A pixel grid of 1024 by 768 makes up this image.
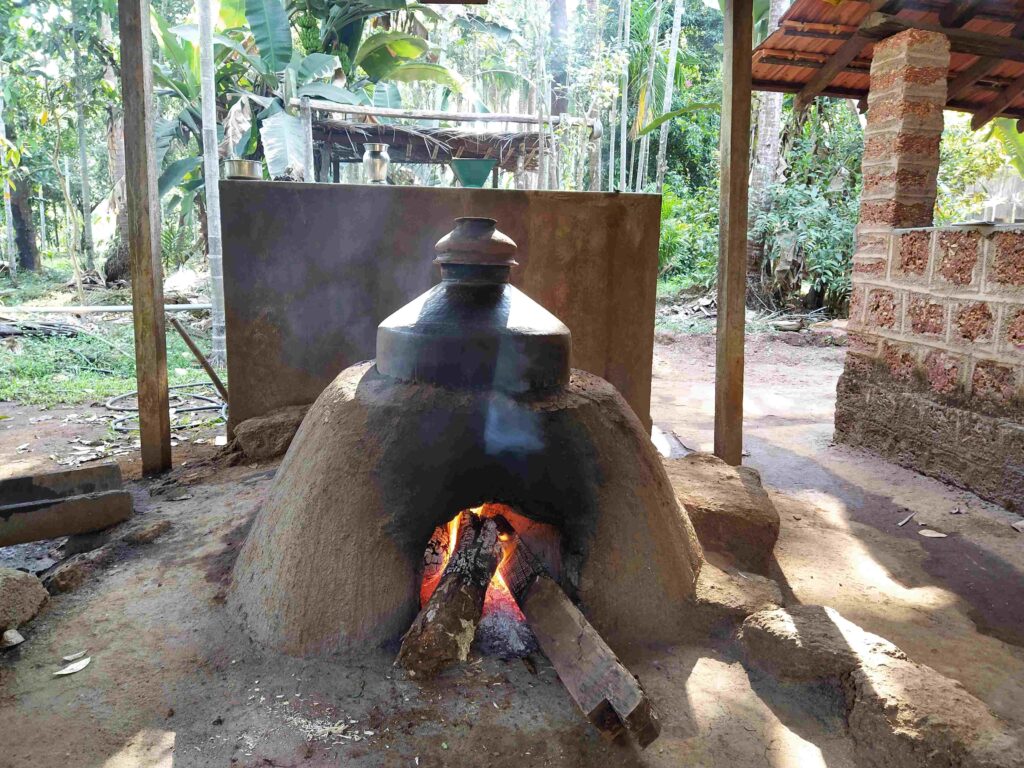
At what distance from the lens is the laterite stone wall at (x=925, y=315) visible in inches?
163

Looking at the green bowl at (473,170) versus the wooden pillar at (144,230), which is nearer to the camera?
the wooden pillar at (144,230)

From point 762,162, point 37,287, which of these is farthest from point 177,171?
point 762,162

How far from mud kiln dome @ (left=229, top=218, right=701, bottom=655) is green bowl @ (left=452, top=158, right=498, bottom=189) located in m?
1.95

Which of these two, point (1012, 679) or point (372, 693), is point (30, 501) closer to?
point (372, 693)

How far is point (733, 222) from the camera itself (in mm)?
3861

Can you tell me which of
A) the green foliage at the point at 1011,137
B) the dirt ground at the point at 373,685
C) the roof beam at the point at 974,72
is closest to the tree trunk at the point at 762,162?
the green foliage at the point at 1011,137

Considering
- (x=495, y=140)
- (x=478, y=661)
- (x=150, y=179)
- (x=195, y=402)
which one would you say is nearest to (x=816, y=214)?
(x=495, y=140)

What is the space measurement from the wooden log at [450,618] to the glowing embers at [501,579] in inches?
4.0

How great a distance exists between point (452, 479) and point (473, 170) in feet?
8.21

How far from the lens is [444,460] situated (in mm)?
2174

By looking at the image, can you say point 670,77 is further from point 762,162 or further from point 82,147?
point 82,147

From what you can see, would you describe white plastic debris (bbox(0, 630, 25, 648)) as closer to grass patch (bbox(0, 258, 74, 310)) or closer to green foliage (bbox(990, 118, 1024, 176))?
green foliage (bbox(990, 118, 1024, 176))

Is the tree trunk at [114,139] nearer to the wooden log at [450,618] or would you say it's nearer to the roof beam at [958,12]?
the roof beam at [958,12]

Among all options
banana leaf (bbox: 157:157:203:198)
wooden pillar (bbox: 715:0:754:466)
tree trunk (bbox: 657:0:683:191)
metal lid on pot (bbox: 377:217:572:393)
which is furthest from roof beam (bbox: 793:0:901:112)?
banana leaf (bbox: 157:157:203:198)
